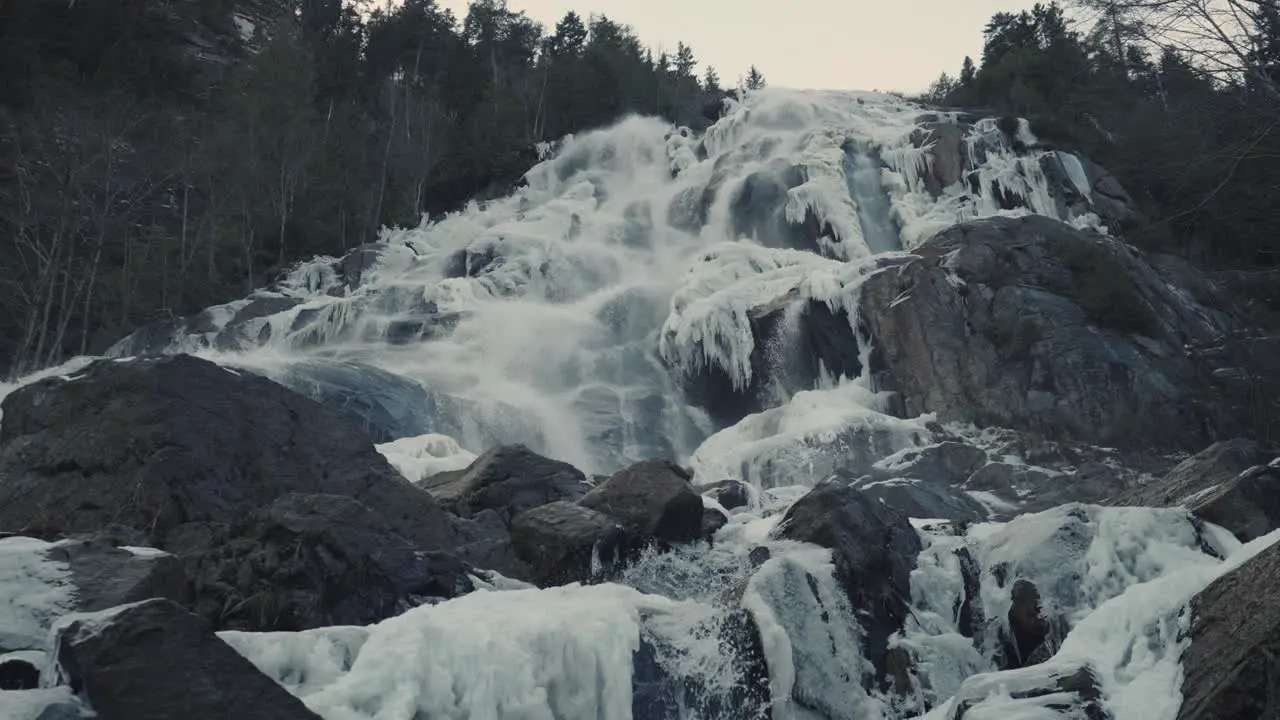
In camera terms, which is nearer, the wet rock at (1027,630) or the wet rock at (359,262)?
the wet rock at (1027,630)

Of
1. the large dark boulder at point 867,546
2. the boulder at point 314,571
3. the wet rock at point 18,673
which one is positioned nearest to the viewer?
the wet rock at point 18,673

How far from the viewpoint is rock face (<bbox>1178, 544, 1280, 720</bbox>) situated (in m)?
5.64

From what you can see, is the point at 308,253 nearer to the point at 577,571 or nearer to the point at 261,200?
the point at 261,200

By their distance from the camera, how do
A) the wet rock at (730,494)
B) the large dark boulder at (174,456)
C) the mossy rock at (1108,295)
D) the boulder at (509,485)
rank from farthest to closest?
the mossy rock at (1108,295) < the wet rock at (730,494) < the boulder at (509,485) < the large dark boulder at (174,456)

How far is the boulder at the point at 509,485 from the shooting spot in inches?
486

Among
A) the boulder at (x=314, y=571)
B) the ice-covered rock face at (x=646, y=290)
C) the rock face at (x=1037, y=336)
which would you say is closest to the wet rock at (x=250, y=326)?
the ice-covered rock face at (x=646, y=290)

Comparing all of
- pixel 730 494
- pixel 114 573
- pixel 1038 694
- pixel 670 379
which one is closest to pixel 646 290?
pixel 670 379

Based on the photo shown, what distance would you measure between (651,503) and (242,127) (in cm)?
2456

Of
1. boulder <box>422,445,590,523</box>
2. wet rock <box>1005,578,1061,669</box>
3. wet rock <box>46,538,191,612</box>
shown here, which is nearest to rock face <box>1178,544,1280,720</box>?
wet rock <box>1005,578,1061,669</box>

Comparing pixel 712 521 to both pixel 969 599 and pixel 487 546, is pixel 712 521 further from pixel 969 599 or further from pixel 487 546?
pixel 969 599

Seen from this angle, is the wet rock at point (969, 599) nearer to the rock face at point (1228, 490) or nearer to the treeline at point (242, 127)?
the rock face at point (1228, 490)

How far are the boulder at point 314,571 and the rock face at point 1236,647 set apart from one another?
5.68 metres

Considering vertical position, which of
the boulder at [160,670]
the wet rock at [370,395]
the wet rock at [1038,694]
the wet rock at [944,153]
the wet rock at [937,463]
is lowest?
the wet rock at [370,395]

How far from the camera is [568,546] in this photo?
10.6m
